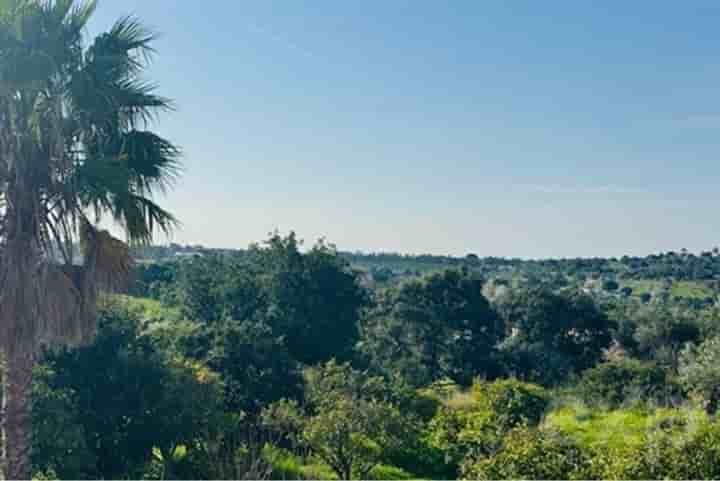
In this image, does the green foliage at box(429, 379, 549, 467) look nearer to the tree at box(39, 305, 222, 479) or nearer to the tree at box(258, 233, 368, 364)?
the tree at box(39, 305, 222, 479)

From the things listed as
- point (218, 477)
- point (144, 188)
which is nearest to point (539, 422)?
point (218, 477)

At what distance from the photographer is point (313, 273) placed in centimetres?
2247

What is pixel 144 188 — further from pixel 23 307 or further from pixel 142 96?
pixel 23 307

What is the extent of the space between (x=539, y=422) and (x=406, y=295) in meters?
12.5

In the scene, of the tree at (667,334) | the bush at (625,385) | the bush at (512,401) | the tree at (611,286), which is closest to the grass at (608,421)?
the bush at (512,401)

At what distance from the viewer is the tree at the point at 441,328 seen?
25875mm

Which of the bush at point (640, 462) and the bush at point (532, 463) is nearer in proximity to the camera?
the bush at point (640, 462)

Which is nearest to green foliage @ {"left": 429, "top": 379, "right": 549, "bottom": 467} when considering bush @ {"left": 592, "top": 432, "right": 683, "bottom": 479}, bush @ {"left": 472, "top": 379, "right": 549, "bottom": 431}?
bush @ {"left": 472, "top": 379, "right": 549, "bottom": 431}

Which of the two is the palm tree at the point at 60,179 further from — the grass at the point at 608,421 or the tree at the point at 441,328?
the tree at the point at 441,328

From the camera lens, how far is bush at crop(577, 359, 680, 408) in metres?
17.8

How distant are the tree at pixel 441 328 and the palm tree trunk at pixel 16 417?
63.8ft

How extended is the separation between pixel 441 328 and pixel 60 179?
21.6m

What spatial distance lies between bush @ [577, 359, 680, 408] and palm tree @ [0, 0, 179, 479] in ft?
49.2

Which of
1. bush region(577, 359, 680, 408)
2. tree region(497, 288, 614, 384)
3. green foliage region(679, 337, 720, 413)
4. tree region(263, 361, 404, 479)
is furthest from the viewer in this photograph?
tree region(497, 288, 614, 384)
